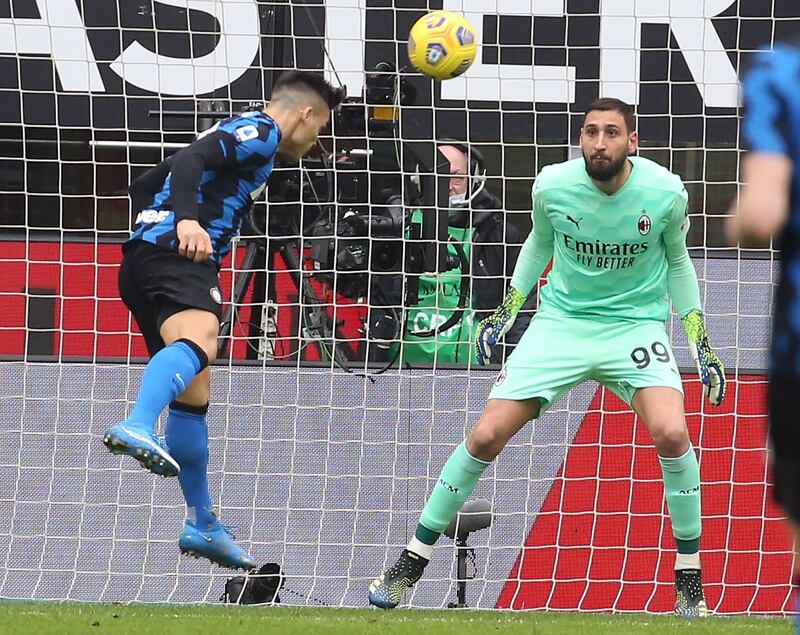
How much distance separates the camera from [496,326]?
6195 mm

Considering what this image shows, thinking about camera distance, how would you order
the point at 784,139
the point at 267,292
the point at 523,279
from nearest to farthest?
the point at 784,139 → the point at 523,279 → the point at 267,292

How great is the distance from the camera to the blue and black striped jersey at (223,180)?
546 cm

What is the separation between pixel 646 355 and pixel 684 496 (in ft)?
1.94

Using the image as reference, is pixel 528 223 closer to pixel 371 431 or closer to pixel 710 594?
pixel 371 431

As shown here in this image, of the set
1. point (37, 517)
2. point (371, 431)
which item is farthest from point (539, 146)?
point (37, 517)

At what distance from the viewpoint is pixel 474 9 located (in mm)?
8305

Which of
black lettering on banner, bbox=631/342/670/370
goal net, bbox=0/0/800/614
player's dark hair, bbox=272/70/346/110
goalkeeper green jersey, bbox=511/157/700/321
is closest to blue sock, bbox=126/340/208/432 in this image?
player's dark hair, bbox=272/70/346/110

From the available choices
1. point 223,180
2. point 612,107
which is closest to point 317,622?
point 223,180

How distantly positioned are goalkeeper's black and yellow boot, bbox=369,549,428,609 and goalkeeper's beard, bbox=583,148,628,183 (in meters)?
1.74

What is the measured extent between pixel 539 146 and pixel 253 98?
5.41ft

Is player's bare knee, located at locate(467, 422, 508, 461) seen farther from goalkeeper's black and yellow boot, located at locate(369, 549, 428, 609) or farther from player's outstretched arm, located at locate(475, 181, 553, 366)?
goalkeeper's black and yellow boot, located at locate(369, 549, 428, 609)

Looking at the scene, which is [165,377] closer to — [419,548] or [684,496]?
[419,548]

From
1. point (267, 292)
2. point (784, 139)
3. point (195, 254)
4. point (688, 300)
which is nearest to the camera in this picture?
point (784, 139)

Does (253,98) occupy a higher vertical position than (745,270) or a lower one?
higher
